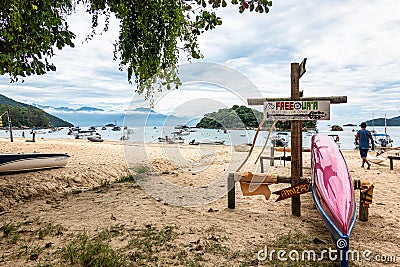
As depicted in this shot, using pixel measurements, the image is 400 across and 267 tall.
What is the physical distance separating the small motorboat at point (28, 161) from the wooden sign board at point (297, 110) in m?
6.58

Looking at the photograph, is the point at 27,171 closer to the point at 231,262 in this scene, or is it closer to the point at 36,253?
the point at 36,253

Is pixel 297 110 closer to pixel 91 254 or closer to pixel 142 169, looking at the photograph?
pixel 91 254

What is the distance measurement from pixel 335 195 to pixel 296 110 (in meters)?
1.77

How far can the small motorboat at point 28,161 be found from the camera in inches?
295

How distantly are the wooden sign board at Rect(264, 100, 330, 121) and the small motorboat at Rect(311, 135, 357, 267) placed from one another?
706 mm

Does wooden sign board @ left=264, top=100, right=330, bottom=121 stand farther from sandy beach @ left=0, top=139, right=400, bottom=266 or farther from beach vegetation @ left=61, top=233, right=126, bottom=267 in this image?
beach vegetation @ left=61, top=233, right=126, bottom=267

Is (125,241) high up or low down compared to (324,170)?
down

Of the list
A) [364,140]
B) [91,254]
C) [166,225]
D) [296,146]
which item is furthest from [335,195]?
[364,140]

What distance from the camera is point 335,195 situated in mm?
3738

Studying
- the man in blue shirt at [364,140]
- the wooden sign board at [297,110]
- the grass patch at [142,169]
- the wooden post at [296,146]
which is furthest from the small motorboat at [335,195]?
the man in blue shirt at [364,140]

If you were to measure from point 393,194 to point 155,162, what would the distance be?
24.4 ft

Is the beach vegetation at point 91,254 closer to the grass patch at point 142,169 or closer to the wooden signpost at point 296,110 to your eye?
the wooden signpost at point 296,110

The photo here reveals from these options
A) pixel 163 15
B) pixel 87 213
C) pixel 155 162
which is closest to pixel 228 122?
pixel 155 162

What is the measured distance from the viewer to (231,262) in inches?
129
